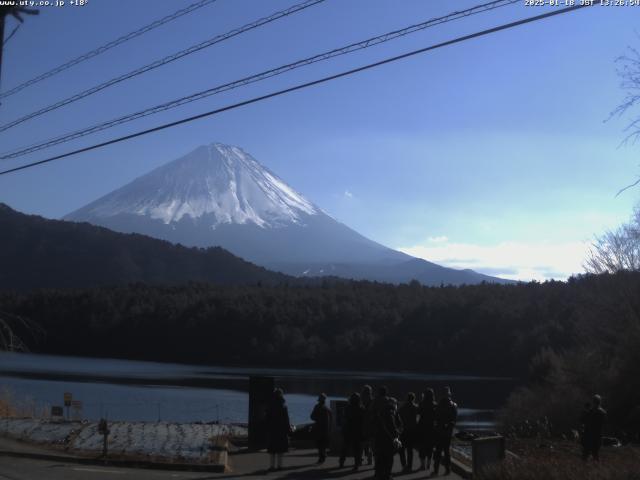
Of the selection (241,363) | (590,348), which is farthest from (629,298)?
(241,363)

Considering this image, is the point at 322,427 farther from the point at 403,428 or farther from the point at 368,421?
the point at 403,428

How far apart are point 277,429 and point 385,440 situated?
223 centimetres

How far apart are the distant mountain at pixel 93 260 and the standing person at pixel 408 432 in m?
117

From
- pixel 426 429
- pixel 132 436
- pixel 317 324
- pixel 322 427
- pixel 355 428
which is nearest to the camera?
pixel 426 429

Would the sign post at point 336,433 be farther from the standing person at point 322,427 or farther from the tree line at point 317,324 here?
the tree line at point 317,324

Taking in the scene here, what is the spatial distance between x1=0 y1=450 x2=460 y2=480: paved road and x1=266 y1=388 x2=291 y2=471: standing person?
307mm

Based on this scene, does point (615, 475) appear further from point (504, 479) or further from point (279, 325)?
point (279, 325)

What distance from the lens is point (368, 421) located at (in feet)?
46.3

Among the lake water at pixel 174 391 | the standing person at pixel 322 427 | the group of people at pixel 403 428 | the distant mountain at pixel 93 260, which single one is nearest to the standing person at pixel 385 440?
the group of people at pixel 403 428

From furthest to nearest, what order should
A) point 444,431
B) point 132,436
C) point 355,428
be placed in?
1. point 132,436
2. point 355,428
3. point 444,431

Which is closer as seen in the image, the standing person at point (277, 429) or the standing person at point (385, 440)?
the standing person at point (385, 440)

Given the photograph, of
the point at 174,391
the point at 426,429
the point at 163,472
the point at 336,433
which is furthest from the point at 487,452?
the point at 174,391

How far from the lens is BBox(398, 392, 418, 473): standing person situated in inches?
562

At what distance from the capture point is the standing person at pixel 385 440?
40.3ft
